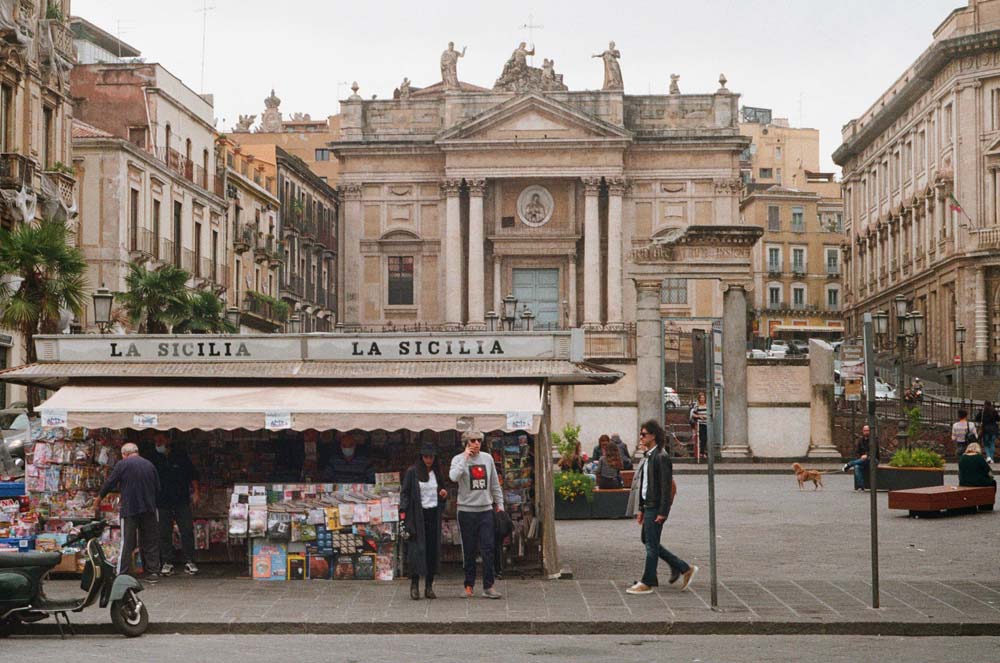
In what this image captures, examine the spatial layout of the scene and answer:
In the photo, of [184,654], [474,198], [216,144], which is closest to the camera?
[184,654]

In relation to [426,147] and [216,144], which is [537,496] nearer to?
[216,144]

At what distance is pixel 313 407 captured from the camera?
1702cm

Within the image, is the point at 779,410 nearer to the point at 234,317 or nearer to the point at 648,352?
the point at 648,352

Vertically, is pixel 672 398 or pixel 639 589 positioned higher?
pixel 672 398

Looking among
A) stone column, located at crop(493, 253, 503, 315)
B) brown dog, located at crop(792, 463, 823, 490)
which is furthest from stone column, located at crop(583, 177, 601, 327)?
brown dog, located at crop(792, 463, 823, 490)

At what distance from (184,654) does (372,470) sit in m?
5.80

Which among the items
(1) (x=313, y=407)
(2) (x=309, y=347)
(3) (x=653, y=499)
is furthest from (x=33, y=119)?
(3) (x=653, y=499)

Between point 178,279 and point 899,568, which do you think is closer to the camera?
point 899,568

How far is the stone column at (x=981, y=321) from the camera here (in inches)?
2657

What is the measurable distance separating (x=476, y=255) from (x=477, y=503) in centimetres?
5757

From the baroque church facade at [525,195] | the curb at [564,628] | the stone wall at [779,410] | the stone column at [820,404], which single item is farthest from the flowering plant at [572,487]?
the baroque church facade at [525,195]

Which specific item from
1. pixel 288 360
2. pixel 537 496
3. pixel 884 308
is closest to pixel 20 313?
pixel 288 360

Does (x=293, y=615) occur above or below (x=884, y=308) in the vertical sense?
below

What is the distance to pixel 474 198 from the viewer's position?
73.2 m
